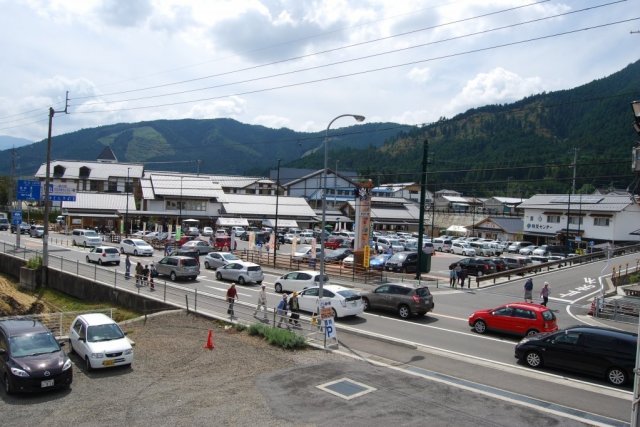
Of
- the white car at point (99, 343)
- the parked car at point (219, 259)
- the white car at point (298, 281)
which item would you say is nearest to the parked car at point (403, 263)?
the parked car at point (219, 259)

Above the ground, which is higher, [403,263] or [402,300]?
[403,263]

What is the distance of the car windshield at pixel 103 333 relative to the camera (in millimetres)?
15664

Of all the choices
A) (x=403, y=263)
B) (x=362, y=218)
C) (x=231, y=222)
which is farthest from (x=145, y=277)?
(x=231, y=222)

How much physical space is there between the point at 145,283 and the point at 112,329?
46.3 feet

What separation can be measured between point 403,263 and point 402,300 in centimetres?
1856

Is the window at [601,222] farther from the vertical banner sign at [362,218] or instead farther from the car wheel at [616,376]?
the car wheel at [616,376]

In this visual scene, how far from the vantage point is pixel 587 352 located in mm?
14906

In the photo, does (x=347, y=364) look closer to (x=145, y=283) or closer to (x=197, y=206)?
(x=145, y=283)

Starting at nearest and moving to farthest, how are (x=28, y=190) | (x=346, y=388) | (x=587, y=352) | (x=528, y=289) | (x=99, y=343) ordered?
1. (x=346, y=388)
2. (x=587, y=352)
3. (x=99, y=343)
4. (x=528, y=289)
5. (x=28, y=190)

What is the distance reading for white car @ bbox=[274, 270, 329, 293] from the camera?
28.0 metres

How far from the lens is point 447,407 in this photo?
38.8ft

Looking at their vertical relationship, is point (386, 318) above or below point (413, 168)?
below

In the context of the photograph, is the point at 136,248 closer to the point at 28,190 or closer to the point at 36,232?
the point at 28,190

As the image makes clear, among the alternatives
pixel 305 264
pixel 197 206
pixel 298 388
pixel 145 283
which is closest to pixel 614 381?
pixel 298 388
